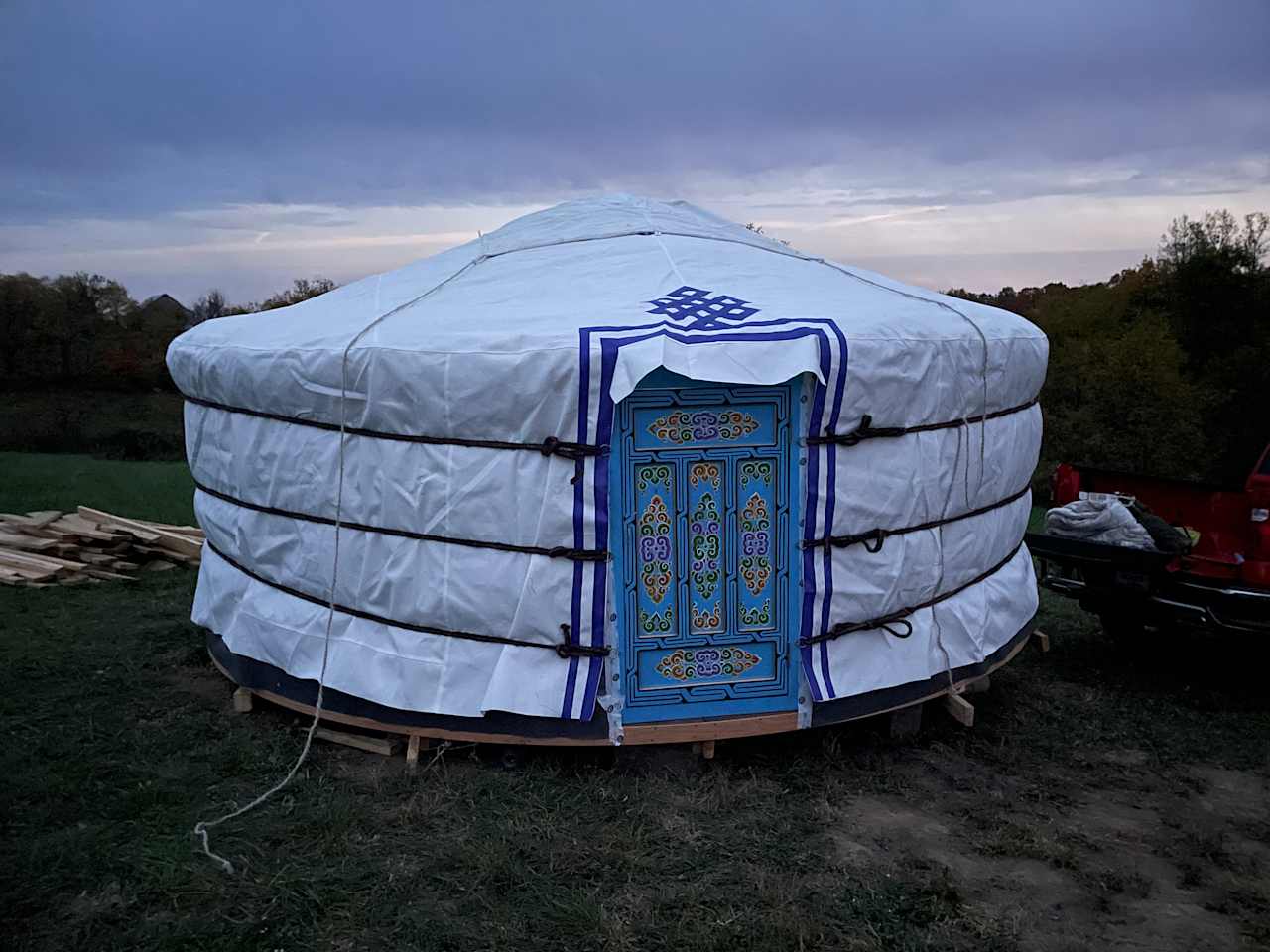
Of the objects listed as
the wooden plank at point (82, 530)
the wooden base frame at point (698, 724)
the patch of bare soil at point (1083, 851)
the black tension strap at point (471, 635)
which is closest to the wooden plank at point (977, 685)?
the wooden base frame at point (698, 724)

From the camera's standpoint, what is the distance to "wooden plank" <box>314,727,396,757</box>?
4.25 m

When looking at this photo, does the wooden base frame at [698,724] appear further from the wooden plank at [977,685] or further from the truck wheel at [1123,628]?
the truck wheel at [1123,628]

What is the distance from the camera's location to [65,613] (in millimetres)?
6605

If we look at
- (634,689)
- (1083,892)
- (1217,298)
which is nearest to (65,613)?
(634,689)

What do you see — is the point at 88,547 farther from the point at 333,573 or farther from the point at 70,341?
the point at 70,341

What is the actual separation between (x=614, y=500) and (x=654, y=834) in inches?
46.8

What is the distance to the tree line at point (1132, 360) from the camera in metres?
20.8

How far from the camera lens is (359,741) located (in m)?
4.32

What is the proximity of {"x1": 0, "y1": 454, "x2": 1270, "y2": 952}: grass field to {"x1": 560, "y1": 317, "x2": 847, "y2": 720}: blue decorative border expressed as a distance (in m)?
0.49

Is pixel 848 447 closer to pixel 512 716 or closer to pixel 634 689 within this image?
pixel 634 689

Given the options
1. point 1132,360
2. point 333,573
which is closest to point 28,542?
point 333,573

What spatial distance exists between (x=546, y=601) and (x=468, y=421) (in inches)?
28.4

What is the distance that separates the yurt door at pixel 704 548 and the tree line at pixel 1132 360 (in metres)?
16.9

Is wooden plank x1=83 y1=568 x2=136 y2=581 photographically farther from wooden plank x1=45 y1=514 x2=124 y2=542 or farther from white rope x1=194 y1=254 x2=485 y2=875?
white rope x1=194 y1=254 x2=485 y2=875
